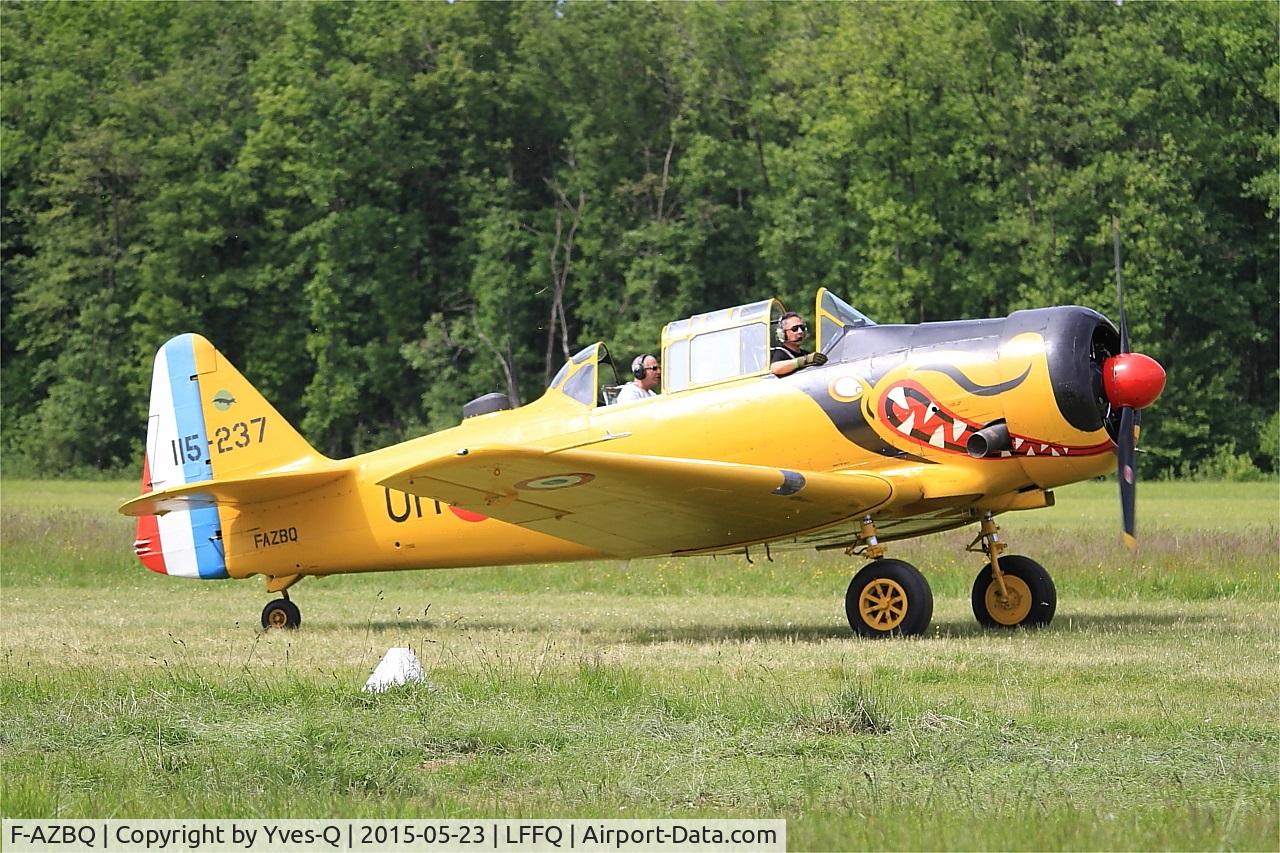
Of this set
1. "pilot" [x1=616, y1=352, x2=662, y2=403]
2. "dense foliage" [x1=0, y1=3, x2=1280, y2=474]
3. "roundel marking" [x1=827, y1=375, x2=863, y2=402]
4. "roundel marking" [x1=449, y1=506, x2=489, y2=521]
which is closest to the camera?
"roundel marking" [x1=827, y1=375, x2=863, y2=402]

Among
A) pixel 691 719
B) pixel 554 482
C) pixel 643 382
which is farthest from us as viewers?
pixel 643 382

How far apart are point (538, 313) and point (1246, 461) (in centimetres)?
2069

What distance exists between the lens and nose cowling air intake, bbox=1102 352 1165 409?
37.0ft

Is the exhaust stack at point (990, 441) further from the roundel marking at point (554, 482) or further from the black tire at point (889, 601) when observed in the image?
the roundel marking at point (554, 482)

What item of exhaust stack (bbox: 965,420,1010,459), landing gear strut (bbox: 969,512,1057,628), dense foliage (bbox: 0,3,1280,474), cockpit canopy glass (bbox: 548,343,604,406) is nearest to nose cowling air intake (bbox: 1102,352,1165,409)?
exhaust stack (bbox: 965,420,1010,459)

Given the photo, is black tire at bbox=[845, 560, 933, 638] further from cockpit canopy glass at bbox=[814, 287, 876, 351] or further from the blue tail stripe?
the blue tail stripe

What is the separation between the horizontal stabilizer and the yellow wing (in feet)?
8.19

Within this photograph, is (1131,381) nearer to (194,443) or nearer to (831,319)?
(831,319)

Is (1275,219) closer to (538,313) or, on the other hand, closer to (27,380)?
(538,313)

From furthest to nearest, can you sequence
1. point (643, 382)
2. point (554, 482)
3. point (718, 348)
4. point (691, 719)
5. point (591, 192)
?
point (591, 192) → point (643, 382) → point (718, 348) → point (554, 482) → point (691, 719)

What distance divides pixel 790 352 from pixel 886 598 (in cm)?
204

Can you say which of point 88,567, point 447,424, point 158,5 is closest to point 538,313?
point 447,424

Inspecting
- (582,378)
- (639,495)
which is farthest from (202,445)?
(639,495)

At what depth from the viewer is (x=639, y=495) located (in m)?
11.4
